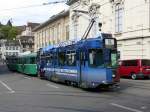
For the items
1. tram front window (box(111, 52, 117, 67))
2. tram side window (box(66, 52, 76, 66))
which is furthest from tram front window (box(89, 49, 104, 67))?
tram side window (box(66, 52, 76, 66))

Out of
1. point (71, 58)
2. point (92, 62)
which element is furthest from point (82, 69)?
point (71, 58)

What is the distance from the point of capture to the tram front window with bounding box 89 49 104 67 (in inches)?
912

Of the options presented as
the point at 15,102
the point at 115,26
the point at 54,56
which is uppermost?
the point at 115,26

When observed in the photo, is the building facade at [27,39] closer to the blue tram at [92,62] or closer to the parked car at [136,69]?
the parked car at [136,69]

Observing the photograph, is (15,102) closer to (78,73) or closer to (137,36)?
(78,73)

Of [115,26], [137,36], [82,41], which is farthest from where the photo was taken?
[115,26]

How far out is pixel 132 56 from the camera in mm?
46469

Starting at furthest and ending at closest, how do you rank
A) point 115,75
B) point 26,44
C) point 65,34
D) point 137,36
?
1. point 26,44
2. point 65,34
3. point 137,36
4. point 115,75

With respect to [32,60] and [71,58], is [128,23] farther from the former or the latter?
[71,58]

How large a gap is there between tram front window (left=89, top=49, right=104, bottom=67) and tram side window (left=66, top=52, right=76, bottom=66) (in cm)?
262

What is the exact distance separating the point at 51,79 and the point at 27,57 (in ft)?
49.1

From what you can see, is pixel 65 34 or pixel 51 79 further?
pixel 65 34

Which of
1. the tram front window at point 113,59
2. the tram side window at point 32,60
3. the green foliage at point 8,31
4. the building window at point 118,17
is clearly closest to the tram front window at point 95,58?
the tram front window at point 113,59

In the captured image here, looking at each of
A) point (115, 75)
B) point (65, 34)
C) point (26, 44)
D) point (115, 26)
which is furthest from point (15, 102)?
point (26, 44)
